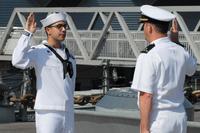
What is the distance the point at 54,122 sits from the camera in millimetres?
5648

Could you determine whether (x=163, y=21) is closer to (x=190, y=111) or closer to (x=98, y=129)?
(x=190, y=111)

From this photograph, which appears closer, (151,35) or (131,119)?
(151,35)

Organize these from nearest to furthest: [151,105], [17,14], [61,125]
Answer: [151,105] → [61,125] → [17,14]

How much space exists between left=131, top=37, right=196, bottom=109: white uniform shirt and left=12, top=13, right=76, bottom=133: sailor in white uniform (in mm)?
1365

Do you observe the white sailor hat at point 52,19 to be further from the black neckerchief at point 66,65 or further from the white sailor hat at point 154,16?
the white sailor hat at point 154,16

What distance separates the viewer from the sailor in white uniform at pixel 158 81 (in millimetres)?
4387

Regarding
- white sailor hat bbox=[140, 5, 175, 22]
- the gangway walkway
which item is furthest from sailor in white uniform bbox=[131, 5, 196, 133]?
the gangway walkway

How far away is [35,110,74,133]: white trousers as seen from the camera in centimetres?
564

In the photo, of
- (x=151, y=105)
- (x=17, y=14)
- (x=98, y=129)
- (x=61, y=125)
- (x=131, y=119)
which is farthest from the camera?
(x=17, y=14)

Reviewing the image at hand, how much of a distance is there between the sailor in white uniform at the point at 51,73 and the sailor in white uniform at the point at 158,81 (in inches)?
53.7

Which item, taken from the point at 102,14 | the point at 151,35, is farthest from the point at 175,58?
the point at 102,14

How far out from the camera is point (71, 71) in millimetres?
5844

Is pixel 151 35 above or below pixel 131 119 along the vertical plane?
above

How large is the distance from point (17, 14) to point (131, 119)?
1813cm
